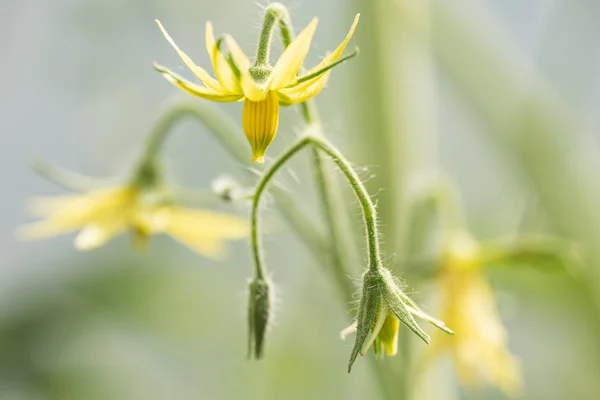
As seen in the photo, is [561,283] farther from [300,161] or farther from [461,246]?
[300,161]

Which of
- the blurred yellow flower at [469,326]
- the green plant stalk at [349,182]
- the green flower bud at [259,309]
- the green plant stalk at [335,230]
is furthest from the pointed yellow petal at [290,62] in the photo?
the blurred yellow flower at [469,326]

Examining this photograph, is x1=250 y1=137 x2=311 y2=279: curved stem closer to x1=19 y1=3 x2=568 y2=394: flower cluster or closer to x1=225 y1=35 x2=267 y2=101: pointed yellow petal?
x1=19 y1=3 x2=568 y2=394: flower cluster

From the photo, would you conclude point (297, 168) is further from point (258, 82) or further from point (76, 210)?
point (258, 82)

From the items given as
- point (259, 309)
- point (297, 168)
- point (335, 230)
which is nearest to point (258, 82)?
point (259, 309)

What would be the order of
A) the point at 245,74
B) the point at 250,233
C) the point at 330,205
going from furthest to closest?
1. the point at 330,205
2. the point at 250,233
3. the point at 245,74

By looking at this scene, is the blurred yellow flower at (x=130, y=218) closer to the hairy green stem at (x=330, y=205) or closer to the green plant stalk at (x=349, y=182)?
the hairy green stem at (x=330, y=205)

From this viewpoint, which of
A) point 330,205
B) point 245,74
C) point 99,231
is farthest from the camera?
point 99,231
